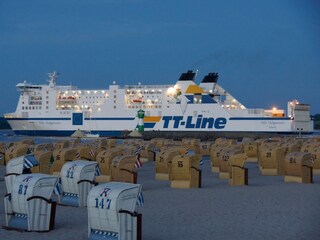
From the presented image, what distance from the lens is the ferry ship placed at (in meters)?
75.6

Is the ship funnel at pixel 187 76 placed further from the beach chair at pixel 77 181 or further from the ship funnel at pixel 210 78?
the beach chair at pixel 77 181

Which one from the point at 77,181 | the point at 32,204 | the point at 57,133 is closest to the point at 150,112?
the point at 57,133

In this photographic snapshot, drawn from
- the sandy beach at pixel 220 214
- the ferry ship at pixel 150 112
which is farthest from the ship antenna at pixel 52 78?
the sandy beach at pixel 220 214

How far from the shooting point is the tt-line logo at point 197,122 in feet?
250

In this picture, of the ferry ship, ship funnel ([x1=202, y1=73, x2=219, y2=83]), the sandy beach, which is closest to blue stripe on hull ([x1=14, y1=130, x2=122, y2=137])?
the ferry ship

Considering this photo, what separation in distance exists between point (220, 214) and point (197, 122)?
64.6m

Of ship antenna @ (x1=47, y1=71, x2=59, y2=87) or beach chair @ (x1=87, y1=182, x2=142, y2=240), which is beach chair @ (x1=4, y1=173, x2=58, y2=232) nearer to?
beach chair @ (x1=87, y1=182, x2=142, y2=240)

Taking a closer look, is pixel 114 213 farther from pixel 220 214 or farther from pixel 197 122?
pixel 197 122

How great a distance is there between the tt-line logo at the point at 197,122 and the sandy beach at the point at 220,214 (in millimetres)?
58573

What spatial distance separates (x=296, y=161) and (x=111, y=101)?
62.3 metres

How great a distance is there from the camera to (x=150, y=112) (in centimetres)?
7800

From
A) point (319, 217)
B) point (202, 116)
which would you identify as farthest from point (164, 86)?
point (319, 217)

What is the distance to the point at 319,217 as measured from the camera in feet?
36.3

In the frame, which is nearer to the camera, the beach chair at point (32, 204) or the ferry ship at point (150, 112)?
the beach chair at point (32, 204)
